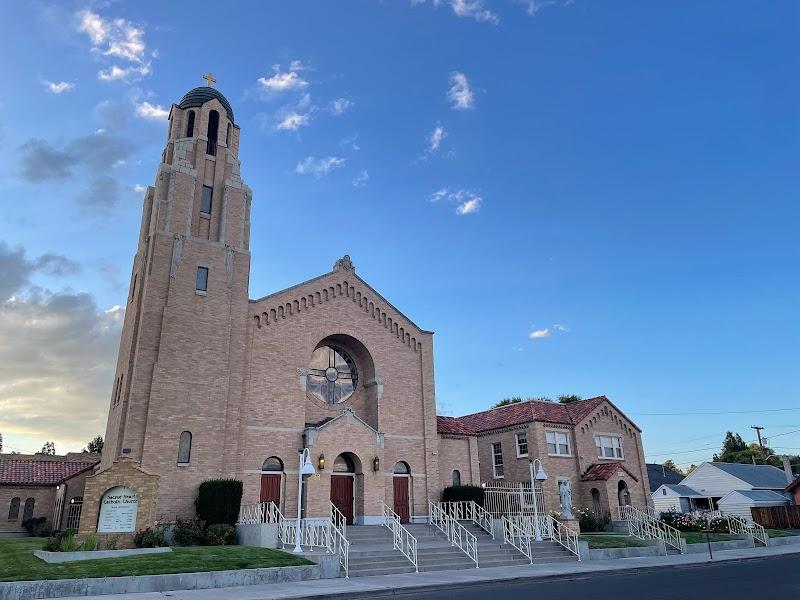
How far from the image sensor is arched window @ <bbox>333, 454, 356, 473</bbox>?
88.9 ft

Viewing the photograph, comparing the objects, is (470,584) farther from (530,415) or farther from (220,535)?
(530,415)

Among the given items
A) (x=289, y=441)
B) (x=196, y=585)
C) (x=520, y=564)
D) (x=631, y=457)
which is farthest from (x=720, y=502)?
(x=196, y=585)

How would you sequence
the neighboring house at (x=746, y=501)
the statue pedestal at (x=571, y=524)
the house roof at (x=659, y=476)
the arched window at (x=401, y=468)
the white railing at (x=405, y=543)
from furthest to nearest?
the house roof at (x=659, y=476)
the neighboring house at (x=746, y=501)
the arched window at (x=401, y=468)
the statue pedestal at (x=571, y=524)
the white railing at (x=405, y=543)

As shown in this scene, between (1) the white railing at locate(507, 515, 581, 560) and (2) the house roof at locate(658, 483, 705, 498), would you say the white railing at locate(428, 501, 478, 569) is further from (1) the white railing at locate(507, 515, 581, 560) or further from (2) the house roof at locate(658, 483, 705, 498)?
(2) the house roof at locate(658, 483, 705, 498)

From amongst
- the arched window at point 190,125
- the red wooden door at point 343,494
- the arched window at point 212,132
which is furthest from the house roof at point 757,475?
the arched window at point 190,125

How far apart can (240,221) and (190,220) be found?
7.96ft

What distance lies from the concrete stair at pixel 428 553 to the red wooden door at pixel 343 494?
1635 mm

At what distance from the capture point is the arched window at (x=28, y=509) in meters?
31.0

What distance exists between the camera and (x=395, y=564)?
19266 millimetres

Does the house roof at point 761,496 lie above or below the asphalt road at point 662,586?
above

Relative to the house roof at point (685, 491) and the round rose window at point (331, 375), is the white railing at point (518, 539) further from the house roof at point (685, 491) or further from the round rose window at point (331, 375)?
the house roof at point (685, 491)

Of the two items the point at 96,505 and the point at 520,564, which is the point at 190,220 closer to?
the point at 96,505

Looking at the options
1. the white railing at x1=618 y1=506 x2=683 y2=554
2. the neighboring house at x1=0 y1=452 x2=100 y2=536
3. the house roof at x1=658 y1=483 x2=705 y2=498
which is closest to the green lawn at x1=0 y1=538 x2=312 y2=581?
the neighboring house at x1=0 y1=452 x2=100 y2=536

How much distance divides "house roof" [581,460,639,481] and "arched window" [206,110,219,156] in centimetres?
2766
